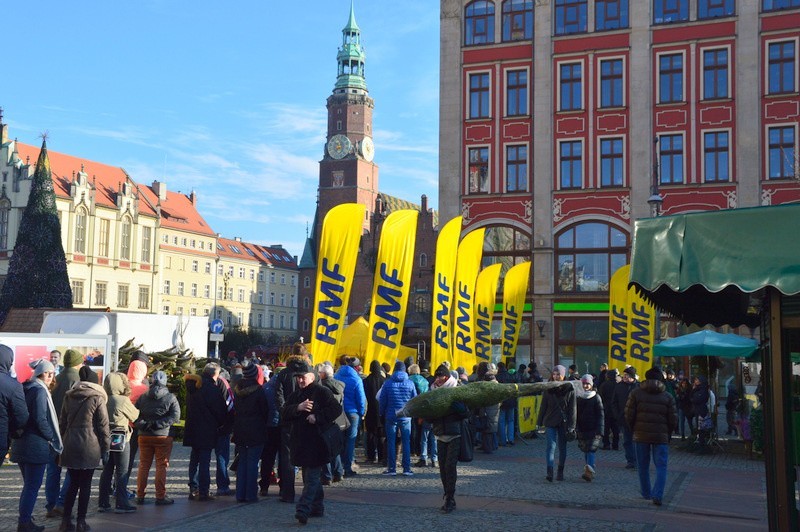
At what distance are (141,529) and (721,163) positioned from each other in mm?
31765

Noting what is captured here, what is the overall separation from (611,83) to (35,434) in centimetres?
3287

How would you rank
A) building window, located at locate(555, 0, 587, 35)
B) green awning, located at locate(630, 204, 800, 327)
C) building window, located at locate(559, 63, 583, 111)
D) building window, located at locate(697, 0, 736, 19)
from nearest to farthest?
green awning, located at locate(630, 204, 800, 327)
building window, located at locate(697, 0, 736, 19)
building window, located at locate(559, 63, 583, 111)
building window, located at locate(555, 0, 587, 35)

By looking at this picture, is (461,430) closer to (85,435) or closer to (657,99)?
(85,435)

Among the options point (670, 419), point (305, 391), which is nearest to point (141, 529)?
point (305, 391)

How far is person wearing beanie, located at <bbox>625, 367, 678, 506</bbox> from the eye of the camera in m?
12.1

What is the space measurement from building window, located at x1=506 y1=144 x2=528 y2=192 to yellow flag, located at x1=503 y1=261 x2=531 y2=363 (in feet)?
27.0

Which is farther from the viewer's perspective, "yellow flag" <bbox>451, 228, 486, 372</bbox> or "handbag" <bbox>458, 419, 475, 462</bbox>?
"yellow flag" <bbox>451, 228, 486, 372</bbox>

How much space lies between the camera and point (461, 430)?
38.0 ft

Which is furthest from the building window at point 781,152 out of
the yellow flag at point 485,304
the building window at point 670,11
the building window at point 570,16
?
the yellow flag at point 485,304

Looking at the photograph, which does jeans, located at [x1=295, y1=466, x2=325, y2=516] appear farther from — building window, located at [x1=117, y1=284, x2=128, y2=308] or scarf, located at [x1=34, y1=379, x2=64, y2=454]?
building window, located at [x1=117, y1=284, x2=128, y2=308]

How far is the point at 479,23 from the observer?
40.1m

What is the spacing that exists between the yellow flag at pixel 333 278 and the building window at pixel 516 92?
22509 mm

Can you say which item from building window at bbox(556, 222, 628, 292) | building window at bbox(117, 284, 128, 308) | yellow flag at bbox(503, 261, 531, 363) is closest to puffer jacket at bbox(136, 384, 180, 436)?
yellow flag at bbox(503, 261, 531, 363)

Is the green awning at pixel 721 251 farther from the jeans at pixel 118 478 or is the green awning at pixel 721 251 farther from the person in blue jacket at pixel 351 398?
the person in blue jacket at pixel 351 398
